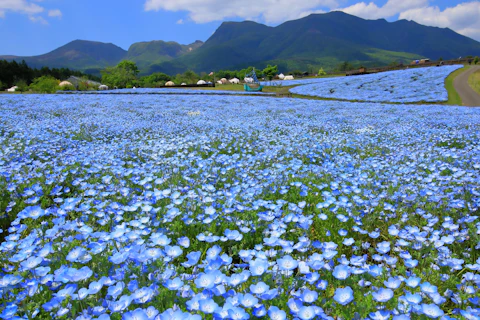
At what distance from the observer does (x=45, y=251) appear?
207 cm

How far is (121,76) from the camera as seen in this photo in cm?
8031

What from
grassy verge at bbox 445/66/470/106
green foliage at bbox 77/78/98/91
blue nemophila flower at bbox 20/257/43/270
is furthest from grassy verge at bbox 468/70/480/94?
green foliage at bbox 77/78/98/91

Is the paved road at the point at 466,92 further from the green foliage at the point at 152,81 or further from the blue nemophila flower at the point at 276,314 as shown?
the green foliage at the point at 152,81

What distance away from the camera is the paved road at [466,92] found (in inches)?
797

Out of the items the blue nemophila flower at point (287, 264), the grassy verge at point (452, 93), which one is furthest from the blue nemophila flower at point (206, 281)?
the grassy verge at point (452, 93)

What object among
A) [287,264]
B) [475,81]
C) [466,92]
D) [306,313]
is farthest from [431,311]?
[475,81]

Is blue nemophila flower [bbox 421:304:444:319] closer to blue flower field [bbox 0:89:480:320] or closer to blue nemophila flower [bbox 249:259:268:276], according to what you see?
blue flower field [bbox 0:89:480:320]

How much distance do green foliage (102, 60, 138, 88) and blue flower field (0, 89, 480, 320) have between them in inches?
2980

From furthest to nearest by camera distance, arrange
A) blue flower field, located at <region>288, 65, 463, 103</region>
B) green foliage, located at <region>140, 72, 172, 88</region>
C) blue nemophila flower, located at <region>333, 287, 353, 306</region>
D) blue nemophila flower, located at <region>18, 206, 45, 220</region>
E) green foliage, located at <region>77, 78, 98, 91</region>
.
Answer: green foliage, located at <region>140, 72, 172, 88</region> → green foliage, located at <region>77, 78, 98, 91</region> → blue flower field, located at <region>288, 65, 463, 103</region> → blue nemophila flower, located at <region>18, 206, 45, 220</region> → blue nemophila flower, located at <region>333, 287, 353, 306</region>

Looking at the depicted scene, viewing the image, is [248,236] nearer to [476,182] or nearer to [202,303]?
[202,303]

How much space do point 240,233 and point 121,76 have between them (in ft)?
288

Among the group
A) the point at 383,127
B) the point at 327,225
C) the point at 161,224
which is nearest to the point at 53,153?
the point at 161,224

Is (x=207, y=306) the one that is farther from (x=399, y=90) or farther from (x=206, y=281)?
(x=399, y=90)

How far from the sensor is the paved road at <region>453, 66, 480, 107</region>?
20.2 meters
